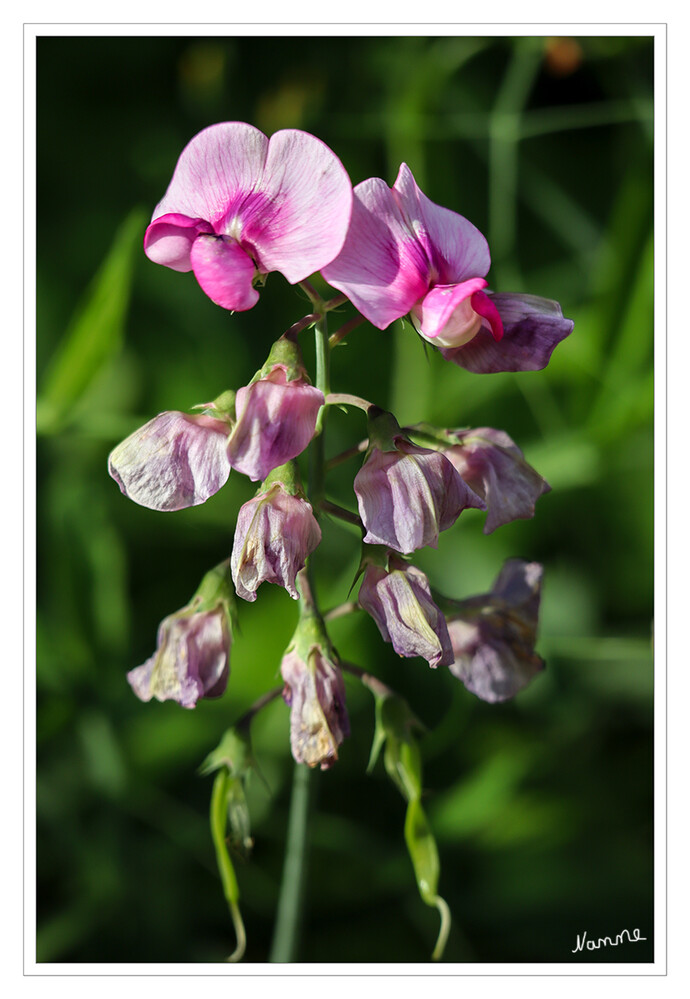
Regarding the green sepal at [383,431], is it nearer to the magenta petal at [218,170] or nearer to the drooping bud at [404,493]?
the drooping bud at [404,493]

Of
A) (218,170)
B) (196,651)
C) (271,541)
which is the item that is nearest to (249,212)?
(218,170)

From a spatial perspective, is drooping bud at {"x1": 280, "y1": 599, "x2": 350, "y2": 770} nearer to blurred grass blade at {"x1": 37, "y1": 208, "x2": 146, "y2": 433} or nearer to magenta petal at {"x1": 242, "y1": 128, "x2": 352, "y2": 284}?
magenta petal at {"x1": 242, "y1": 128, "x2": 352, "y2": 284}

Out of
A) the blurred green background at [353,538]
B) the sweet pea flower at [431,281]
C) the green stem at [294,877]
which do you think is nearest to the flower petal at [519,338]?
the sweet pea flower at [431,281]

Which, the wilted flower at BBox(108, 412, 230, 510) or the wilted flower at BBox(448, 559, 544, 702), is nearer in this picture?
the wilted flower at BBox(108, 412, 230, 510)

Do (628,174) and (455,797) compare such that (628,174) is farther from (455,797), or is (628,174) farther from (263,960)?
(263,960)
